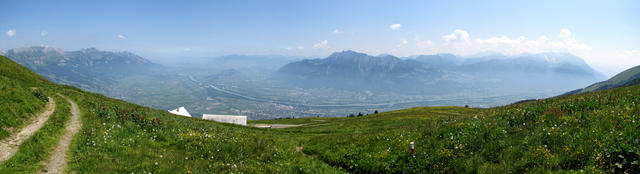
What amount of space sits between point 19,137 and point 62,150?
3186 mm

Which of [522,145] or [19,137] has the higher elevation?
[19,137]

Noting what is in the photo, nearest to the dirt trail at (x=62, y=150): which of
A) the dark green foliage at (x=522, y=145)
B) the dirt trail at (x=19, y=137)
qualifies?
the dirt trail at (x=19, y=137)

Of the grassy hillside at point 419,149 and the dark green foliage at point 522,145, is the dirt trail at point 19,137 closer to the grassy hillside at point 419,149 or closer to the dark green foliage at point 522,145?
the grassy hillside at point 419,149

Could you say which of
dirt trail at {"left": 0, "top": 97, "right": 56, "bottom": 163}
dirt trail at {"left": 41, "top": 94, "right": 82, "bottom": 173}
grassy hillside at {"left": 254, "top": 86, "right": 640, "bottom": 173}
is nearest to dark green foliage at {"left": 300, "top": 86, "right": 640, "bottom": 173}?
grassy hillside at {"left": 254, "top": 86, "right": 640, "bottom": 173}

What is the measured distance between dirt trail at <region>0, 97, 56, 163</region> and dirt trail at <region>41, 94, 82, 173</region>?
53.4 inches

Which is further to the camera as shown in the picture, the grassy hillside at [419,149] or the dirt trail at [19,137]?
the dirt trail at [19,137]

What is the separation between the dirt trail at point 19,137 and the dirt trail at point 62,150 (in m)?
1.36

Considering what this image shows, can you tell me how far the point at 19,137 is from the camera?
13750mm

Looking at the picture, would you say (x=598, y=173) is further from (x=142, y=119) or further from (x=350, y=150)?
(x=142, y=119)

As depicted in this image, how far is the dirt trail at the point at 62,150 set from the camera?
36.9 ft

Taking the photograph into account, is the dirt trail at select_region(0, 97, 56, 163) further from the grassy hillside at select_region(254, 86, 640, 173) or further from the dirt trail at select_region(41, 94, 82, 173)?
the grassy hillside at select_region(254, 86, 640, 173)

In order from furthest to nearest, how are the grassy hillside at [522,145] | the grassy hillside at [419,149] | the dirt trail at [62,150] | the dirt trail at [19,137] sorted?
the dirt trail at [19,137], the dirt trail at [62,150], the grassy hillside at [419,149], the grassy hillside at [522,145]

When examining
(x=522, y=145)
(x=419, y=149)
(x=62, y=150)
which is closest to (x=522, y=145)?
(x=522, y=145)

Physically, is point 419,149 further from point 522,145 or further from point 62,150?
point 62,150
